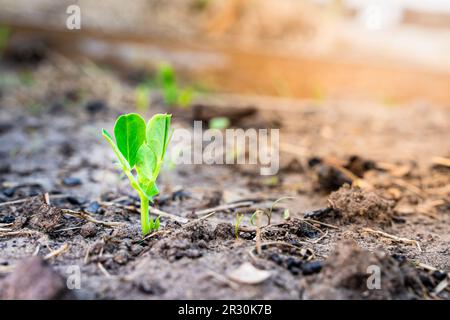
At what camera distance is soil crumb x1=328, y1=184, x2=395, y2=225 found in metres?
1.70

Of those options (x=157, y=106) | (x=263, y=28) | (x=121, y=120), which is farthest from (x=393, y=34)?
(x=121, y=120)

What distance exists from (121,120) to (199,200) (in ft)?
2.23

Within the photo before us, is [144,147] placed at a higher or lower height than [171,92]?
lower

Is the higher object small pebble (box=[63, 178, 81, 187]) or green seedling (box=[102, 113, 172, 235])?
green seedling (box=[102, 113, 172, 235])

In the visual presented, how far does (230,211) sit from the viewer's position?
189 cm

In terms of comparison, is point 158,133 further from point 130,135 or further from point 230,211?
point 230,211

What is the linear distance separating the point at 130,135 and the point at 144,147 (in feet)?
0.19

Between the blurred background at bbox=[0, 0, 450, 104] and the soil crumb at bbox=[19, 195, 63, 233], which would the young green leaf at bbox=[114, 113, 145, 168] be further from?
the blurred background at bbox=[0, 0, 450, 104]

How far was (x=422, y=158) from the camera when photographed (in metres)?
2.54

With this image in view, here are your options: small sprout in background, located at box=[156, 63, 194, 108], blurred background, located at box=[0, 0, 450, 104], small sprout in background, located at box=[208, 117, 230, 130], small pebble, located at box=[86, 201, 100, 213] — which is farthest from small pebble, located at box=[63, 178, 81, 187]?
blurred background, located at box=[0, 0, 450, 104]

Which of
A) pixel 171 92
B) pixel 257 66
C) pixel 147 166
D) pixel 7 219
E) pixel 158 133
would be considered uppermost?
pixel 257 66

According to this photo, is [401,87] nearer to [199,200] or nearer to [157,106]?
[157,106]

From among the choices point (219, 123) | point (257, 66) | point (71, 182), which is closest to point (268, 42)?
point (257, 66)

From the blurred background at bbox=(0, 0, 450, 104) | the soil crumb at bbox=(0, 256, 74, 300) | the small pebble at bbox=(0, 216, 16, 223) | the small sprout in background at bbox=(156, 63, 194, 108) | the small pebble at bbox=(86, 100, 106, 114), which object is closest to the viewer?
the soil crumb at bbox=(0, 256, 74, 300)
